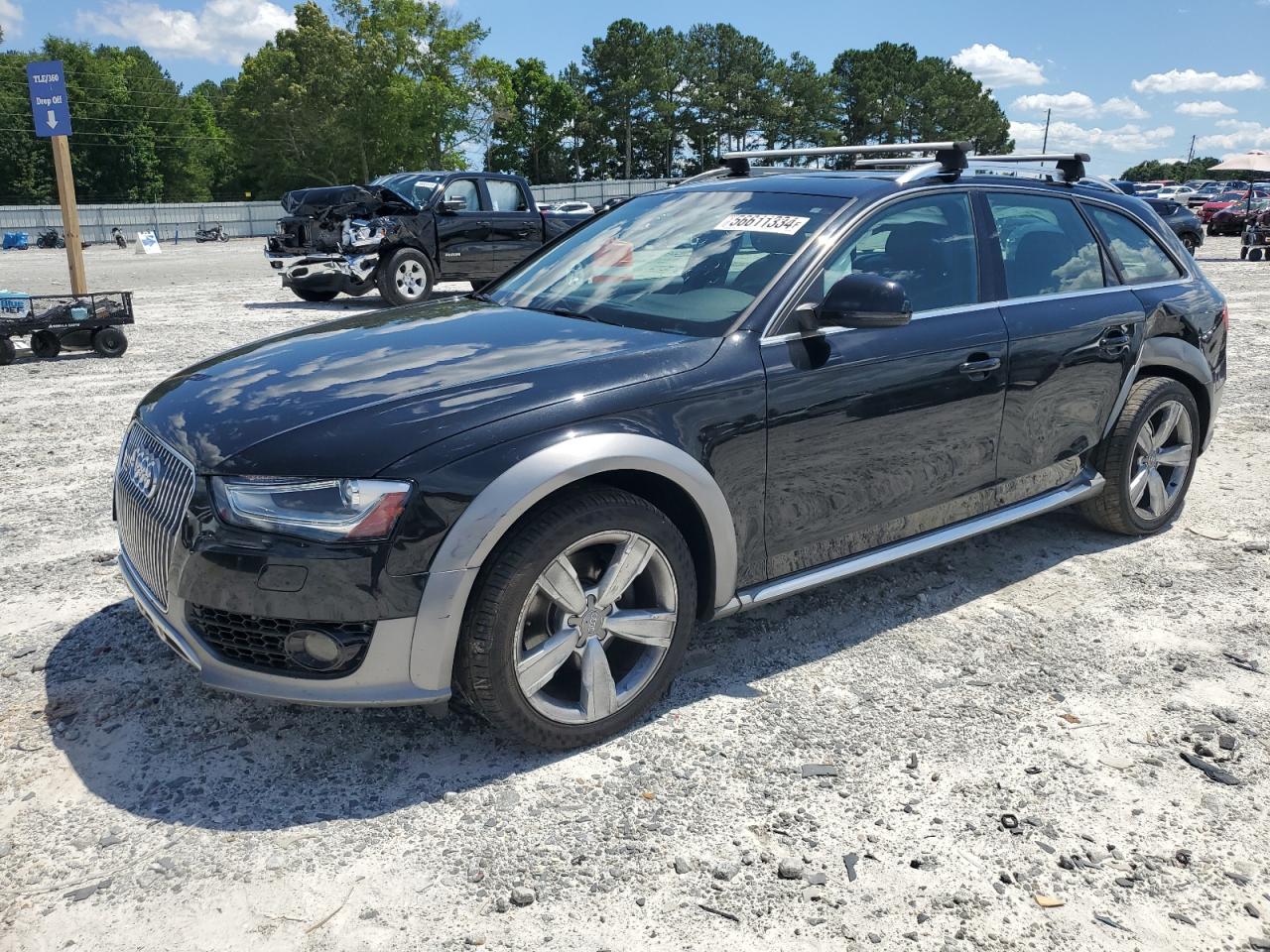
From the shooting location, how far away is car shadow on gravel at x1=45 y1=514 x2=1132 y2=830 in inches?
111

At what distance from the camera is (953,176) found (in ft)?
→ 13.2

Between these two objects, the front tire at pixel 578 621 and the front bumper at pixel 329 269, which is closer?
the front tire at pixel 578 621

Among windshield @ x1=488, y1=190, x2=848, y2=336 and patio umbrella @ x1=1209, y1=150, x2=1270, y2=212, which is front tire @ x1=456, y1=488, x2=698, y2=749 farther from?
patio umbrella @ x1=1209, y1=150, x2=1270, y2=212

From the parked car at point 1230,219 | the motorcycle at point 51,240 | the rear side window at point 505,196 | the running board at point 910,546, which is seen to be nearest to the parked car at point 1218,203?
the parked car at point 1230,219

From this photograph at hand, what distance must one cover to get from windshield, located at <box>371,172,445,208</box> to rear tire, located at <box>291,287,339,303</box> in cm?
169

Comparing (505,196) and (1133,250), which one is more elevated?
(505,196)

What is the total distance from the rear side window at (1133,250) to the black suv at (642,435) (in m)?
0.02

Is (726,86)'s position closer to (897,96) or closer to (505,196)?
(897,96)

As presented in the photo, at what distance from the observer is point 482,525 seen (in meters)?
2.64

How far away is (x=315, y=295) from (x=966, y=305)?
12.4 m

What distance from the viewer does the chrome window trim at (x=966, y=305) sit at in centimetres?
335

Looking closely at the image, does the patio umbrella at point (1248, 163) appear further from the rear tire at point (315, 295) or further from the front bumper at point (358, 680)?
the front bumper at point (358, 680)

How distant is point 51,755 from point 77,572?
1578 millimetres

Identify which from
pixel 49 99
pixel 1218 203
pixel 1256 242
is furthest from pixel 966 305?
pixel 1218 203
